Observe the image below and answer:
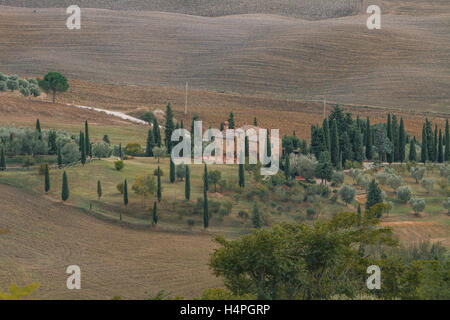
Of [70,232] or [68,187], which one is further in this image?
[68,187]

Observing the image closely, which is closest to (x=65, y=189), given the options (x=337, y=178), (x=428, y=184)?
(x=337, y=178)

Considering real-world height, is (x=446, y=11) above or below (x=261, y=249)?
above

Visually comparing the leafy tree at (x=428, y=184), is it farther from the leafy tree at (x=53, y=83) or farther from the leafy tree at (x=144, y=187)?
the leafy tree at (x=53, y=83)

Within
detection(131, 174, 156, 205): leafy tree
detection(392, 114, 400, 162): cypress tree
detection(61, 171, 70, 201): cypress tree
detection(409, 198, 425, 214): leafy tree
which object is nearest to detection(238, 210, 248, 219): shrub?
detection(131, 174, 156, 205): leafy tree

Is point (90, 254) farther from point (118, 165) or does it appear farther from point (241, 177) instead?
point (241, 177)

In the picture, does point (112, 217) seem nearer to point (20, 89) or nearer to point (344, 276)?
point (344, 276)

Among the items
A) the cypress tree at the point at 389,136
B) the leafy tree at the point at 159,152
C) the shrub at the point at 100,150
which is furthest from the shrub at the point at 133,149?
the cypress tree at the point at 389,136
